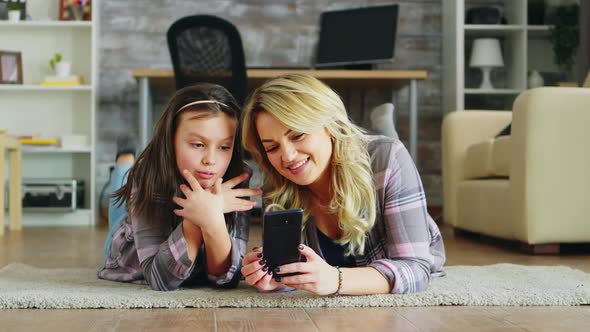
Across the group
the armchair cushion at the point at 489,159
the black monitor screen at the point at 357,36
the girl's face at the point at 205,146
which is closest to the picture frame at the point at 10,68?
the black monitor screen at the point at 357,36

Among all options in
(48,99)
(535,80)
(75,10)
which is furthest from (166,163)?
(535,80)

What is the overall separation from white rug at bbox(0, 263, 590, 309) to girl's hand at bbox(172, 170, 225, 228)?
158 millimetres

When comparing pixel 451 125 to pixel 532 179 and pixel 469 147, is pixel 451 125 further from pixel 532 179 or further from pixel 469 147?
pixel 532 179

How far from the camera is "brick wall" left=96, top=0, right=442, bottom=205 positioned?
14.5ft

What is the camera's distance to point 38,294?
4.85ft

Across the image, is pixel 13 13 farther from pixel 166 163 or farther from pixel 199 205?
pixel 199 205

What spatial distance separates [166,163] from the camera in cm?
153

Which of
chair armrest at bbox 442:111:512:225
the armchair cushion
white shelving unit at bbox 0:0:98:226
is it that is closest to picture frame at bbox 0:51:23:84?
white shelving unit at bbox 0:0:98:226

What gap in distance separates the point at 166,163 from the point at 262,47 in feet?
9.93

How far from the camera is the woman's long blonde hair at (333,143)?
1.36 meters

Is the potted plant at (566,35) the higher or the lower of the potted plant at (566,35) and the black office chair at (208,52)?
the higher

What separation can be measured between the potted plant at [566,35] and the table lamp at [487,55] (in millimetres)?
307

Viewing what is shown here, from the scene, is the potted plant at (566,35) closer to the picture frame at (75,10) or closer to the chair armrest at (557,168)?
the chair armrest at (557,168)

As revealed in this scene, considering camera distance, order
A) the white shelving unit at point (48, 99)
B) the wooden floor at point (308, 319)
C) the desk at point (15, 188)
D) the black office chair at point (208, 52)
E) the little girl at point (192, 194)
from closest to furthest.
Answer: the wooden floor at point (308, 319) → the little girl at point (192, 194) → the black office chair at point (208, 52) → the desk at point (15, 188) → the white shelving unit at point (48, 99)
